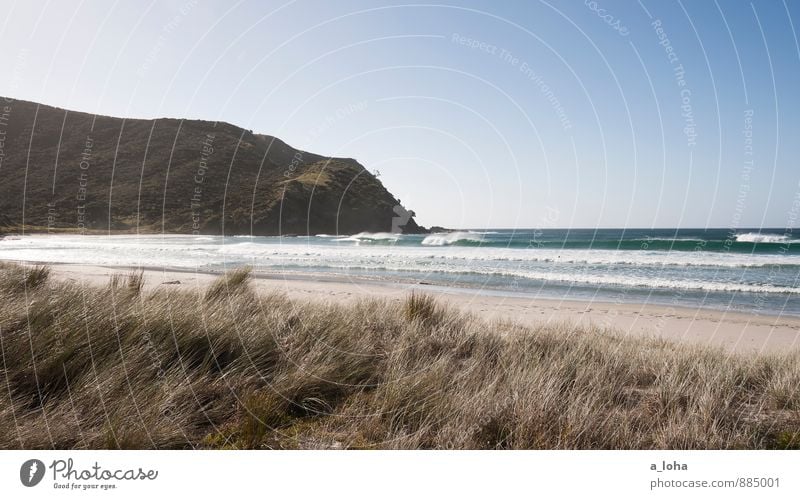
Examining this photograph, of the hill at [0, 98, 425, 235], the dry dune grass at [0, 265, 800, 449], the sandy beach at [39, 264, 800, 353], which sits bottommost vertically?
the sandy beach at [39, 264, 800, 353]

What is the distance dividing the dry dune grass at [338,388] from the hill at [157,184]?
21.5m

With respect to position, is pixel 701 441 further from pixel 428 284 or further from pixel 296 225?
pixel 296 225

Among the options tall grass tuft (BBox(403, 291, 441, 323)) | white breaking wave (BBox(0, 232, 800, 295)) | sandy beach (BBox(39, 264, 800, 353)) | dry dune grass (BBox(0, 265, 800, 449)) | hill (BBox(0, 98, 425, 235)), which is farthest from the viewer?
hill (BBox(0, 98, 425, 235))

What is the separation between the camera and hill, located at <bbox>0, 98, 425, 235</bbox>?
2889cm

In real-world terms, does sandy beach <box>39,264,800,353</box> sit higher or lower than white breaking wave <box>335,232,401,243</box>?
lower

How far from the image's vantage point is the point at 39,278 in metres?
6.57

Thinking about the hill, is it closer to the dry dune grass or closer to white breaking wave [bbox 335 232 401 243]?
white breaking wave [bbox 335 232 401 243]

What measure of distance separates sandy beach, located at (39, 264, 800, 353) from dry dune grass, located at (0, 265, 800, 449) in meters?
2.50

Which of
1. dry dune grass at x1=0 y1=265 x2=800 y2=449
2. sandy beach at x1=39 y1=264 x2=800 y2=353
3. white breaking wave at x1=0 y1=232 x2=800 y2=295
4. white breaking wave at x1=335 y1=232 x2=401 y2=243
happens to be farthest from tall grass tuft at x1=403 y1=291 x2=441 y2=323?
white breaking wave at x1=335 y1=232 x2=401 y2=243

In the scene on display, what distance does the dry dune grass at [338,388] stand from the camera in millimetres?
2709

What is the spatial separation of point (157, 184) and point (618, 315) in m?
37.3

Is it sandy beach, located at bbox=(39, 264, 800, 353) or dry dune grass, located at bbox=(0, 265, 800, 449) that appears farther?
sandy beach, located at bbox=(39, 264, 800, 353)
